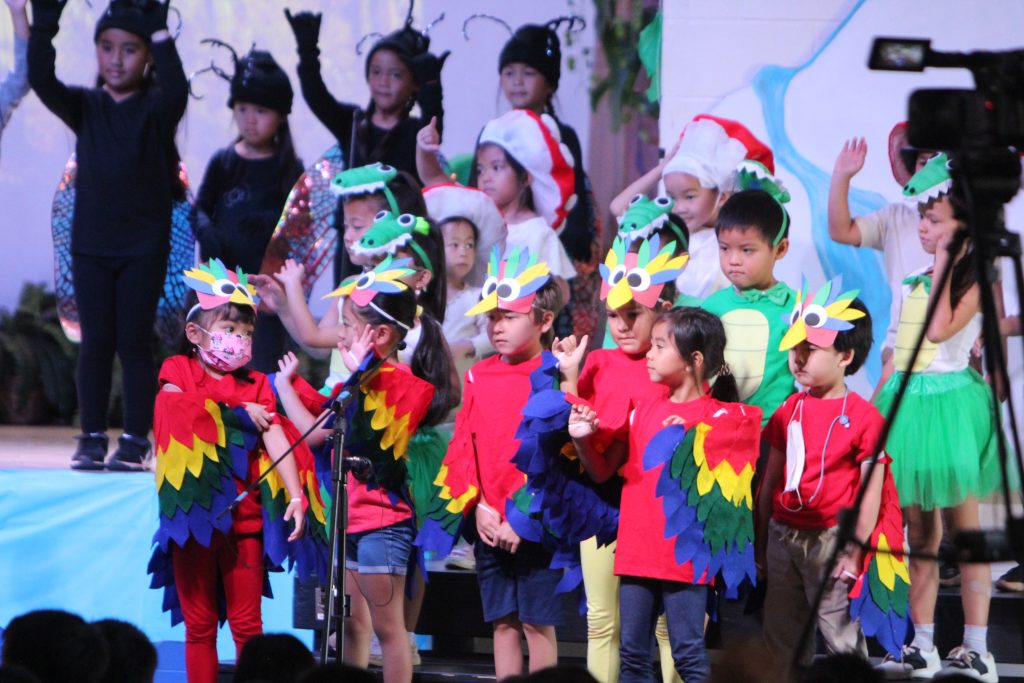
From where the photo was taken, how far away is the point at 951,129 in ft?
7.52

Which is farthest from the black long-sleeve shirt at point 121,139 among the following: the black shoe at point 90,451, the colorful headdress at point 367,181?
the colorful headdress at point 367,181

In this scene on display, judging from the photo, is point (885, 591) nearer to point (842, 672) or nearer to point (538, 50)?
point (842, 672)

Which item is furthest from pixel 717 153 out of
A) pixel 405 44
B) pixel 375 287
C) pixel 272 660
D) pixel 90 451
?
pixel 272 660

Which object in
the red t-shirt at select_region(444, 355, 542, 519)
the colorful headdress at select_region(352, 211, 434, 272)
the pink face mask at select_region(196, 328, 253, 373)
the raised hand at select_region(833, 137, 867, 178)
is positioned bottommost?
the red t-shirt at select_region(444, 355, 542, 519)

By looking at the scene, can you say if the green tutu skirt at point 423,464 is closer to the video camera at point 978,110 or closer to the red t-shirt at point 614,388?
the red t-shirt at point 614,388

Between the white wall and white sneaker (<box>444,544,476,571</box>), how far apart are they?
1.72 metres

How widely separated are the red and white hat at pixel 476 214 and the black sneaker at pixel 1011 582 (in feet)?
6.81

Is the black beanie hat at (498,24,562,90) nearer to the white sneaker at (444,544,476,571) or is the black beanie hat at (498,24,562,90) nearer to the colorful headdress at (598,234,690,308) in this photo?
the colorful headdress at (598,234,690,308)

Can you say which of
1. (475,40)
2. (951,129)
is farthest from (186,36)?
(951,129)

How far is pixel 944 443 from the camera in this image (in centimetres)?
402

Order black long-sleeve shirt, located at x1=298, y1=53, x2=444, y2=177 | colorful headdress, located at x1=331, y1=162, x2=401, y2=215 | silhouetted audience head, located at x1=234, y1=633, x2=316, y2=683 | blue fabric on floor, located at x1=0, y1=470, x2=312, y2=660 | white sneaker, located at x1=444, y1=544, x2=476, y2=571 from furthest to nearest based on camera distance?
1. black long-sleeve shirt, located at x1=298, y1=53, x2=444, y2=177
2. colorful headdress, located at x1=331, y1=162, x2=401, y2=215
3. blue fabric on floor, located at x1=0, y1=470, x2=312, y2=660
4. white sneaker, located at x1=444, y1=544, x2=476, y2=571
5. silhouetted audience head, located at x1=234, y1=633, x2=316, y2=683

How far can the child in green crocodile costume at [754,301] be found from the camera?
4109 mm

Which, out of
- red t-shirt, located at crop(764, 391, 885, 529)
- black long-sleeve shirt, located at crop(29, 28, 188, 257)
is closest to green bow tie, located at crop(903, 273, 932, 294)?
red t-shirt, located at crop(764, 391, 885, 529)

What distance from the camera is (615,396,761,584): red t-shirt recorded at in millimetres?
3432
